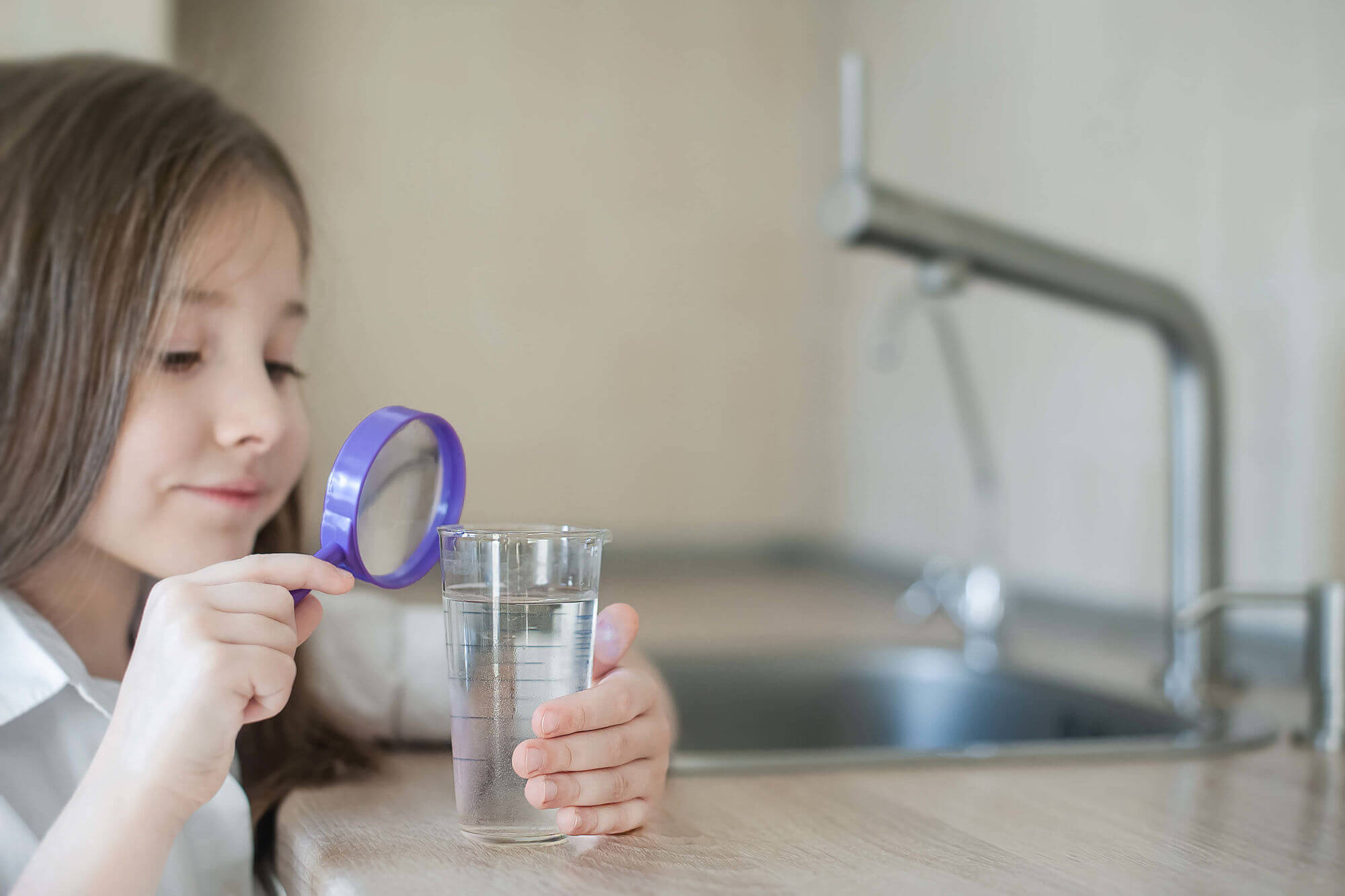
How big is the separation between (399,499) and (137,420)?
19cm

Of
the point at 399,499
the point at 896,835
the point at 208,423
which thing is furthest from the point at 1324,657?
the point at 208,423

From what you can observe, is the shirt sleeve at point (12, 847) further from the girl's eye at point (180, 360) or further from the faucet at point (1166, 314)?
the faucet at point (1166, 314)

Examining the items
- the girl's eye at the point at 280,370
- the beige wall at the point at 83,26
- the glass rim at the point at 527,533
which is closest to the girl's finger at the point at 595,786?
the glass rim at the point at 527,533

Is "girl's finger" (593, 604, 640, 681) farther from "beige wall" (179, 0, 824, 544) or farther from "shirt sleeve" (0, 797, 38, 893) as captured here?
"beige wall" (179, 0, 824, 544)

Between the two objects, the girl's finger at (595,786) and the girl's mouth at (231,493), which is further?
the girl's mouth at (231,493)

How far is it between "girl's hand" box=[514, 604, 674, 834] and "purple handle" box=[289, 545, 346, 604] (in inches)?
5.0

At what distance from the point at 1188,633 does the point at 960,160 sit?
85 cm

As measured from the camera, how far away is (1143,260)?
1.32m

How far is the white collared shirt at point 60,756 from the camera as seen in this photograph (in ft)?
2.33

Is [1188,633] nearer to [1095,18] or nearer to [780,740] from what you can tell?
[780,740]

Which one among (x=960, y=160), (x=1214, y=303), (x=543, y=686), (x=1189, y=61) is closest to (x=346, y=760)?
(x=543, y=686)

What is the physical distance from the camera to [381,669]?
0.89m

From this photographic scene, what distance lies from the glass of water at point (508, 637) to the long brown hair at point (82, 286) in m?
0.22

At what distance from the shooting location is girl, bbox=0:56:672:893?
0.72 m
